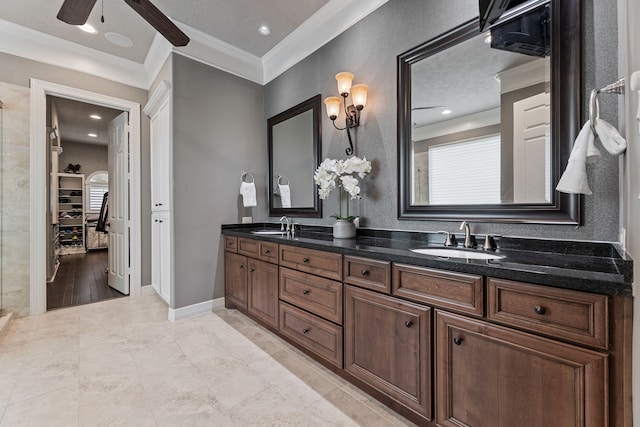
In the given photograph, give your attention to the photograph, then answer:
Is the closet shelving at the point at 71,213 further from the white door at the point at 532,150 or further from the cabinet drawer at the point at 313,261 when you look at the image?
the white door at the point at 532,150

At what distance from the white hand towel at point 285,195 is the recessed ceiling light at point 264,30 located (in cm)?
160

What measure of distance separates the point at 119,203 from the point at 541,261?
447cm

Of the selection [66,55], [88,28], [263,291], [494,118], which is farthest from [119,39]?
[494,118]

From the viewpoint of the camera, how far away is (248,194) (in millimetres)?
3182

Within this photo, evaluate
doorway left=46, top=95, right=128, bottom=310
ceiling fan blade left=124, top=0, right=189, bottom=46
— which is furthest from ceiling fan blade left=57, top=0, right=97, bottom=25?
doorway left=46, top=95, right=128, bottom=310

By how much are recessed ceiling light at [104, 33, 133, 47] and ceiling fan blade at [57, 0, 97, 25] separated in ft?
4.32

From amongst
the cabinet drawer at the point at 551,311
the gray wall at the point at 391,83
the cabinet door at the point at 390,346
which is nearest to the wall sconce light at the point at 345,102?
the gray wall at the point at 391,83

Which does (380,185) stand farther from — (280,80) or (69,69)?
(69,69)

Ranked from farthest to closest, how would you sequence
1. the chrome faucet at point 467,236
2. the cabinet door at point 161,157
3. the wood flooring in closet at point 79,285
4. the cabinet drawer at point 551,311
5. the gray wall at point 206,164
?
the wood flooring in closet at point 79,285
the cabinet door at point 161,157
the gray wall at point 206,164
the chrome faucet at point 467,236
the cabinet drawer at point 551,311

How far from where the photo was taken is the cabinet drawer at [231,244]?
2877 millimetres

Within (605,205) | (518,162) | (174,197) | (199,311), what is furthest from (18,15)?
(605,205)

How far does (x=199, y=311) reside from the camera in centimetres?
294

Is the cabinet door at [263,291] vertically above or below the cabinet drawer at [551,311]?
below

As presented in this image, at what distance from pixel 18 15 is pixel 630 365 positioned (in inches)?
190
